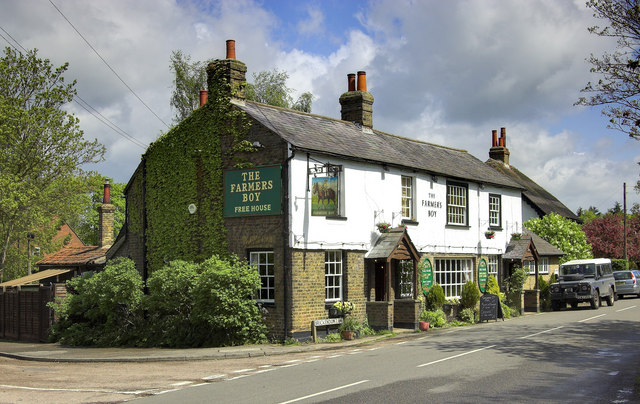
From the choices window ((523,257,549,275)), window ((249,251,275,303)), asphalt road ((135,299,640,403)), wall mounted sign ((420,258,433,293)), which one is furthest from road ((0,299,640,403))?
window ((523,257,549,275))

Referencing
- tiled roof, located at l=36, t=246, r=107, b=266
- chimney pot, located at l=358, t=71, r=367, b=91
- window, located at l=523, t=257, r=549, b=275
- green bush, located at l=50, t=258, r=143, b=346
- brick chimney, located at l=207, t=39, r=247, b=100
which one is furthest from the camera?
window, located at l=523, t=257, r=549, b=275

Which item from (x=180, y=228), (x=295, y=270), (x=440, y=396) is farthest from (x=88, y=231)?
(x=440, y=396)

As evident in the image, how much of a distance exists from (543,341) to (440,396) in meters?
8.09

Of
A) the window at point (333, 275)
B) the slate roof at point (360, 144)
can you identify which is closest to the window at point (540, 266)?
the slate roof at point (360, 144)

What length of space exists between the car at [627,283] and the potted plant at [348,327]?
967 inches

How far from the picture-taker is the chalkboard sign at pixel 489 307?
2508cm

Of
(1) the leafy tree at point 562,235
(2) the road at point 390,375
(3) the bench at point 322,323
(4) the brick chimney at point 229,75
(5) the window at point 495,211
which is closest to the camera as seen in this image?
(2) the road at point 390,375

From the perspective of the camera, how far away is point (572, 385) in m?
11.1

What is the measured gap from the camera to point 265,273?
66.7 feet

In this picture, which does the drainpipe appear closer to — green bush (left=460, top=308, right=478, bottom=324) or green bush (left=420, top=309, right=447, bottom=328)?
green bush (left=420, top=309, right=447, bottom=328)

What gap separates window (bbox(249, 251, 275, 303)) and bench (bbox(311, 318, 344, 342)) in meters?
1.51

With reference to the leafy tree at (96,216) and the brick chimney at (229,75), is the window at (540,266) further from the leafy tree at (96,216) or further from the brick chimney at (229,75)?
the leafy tree at (96,216)

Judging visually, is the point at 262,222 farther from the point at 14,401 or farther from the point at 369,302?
the point at 14,401

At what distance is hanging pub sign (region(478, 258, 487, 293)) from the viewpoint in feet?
93.6
